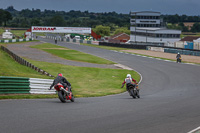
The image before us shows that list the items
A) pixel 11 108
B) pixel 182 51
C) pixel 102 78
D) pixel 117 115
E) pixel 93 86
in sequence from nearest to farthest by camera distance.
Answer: pixel 117 115
pixel 11 108
pixel 93 86
pixel 102 78
pixel 182 51

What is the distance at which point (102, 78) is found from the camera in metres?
32.6

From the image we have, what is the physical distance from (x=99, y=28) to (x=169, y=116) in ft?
547

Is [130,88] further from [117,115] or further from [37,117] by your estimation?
[37,117]

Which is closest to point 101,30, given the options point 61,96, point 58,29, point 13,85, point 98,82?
point 58,29

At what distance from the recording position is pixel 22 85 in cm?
1839

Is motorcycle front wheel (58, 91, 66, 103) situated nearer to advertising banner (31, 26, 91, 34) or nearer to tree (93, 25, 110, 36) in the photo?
advertising banner (31, 26, 91, 34)

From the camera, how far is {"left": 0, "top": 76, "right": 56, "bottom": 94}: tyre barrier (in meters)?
17.4

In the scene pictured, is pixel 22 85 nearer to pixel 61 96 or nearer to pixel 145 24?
pixel 61 96

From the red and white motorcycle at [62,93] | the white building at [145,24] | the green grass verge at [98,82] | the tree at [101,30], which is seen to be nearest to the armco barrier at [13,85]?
the red and white motorcycle at [62,93]

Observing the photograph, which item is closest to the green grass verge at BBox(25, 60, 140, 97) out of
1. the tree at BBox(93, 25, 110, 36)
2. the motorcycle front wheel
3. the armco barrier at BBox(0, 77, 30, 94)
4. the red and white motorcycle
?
the armco barrier at BBox(0, 77, 30, 94)

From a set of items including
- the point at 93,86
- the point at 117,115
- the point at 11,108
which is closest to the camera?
the point at 117,115

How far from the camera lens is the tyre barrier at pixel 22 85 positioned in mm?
17391

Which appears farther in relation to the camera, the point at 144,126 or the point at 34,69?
the point at 34,69

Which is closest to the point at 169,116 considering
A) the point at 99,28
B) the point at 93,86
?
the point at 93,86
